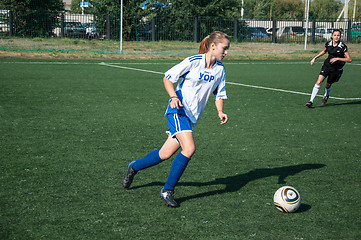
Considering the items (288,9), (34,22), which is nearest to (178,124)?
(34,22)

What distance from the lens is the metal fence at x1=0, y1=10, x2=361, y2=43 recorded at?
106ft

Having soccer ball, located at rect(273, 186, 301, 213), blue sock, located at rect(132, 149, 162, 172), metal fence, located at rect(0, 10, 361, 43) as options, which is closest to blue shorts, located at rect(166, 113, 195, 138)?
blue sock, located at rect(132, 149, 162, 172)

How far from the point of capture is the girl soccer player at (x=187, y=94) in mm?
4621

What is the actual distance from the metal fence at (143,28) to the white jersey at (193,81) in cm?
2962

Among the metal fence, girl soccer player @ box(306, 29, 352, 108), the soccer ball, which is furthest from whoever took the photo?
the metal fence

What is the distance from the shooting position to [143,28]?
36.2 meters

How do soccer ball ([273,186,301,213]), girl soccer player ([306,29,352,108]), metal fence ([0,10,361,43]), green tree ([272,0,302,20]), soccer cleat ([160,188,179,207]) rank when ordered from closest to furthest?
soccer ball ([273,186,301,213]), soccer cleat ([160,188,179,207]), girl soccer player ([306,29,352,108]), metal fence ([0,10,361,43]), green tree ([272,0,302,20])

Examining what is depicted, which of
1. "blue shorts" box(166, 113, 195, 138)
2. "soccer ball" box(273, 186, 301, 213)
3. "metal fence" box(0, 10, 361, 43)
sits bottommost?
"soccer ball" box(273, 186, 301, 213)

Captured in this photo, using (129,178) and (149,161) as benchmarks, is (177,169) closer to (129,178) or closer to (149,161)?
(149,161)

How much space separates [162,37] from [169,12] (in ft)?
28.1

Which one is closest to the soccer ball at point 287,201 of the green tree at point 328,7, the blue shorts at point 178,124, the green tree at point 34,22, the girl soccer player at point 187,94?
the girl soccer player at point 187,94

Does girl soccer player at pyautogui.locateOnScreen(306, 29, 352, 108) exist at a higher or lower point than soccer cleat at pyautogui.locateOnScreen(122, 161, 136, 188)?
higher

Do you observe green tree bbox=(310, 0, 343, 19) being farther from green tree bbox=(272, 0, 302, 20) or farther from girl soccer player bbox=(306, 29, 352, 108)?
girl soccer player bbox=(306, 29, 352, 108)

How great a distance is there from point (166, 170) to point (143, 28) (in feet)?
103
